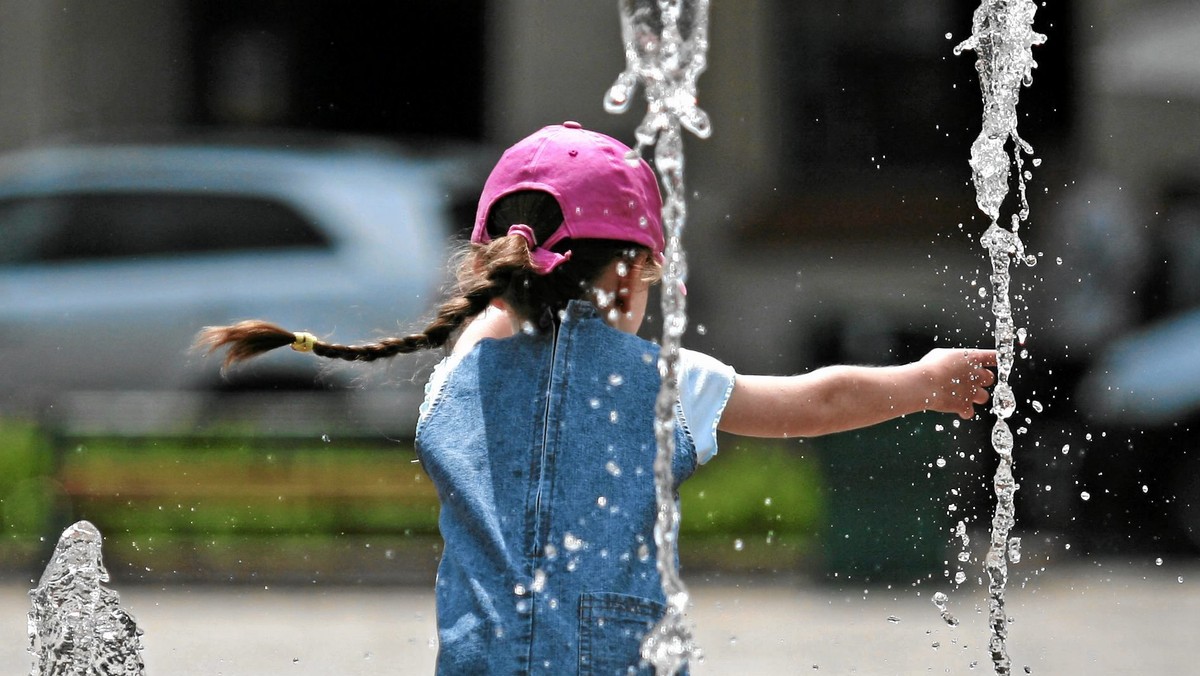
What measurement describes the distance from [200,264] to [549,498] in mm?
5797

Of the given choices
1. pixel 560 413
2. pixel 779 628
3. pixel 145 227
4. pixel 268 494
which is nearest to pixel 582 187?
pixel 560 413

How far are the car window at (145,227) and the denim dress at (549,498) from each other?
18.0 feet

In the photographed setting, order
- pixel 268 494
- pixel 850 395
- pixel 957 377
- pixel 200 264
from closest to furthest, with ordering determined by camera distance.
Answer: pixel 850 395, pixel 957 377, pixel 268 494, pixel 200 264

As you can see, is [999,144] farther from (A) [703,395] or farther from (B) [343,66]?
(B) [343,66]

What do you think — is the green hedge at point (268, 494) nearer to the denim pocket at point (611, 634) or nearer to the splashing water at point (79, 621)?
the splashing water at point (79, 621)

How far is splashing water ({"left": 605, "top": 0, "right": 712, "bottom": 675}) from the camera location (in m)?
2.01

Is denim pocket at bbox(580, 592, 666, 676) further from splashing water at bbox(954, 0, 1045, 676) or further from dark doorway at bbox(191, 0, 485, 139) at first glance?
dark doorway at bbox(191, 0, 485, 139)

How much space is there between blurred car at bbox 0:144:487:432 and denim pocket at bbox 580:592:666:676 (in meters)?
5.08

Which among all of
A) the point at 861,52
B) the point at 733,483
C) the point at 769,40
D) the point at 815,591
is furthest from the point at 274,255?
the point at 861,52

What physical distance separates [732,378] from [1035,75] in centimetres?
847

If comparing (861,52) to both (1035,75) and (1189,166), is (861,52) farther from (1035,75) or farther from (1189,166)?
(1189,166)

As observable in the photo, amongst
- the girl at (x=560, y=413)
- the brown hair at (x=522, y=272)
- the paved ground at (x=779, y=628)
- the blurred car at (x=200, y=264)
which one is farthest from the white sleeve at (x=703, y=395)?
the blurred car at (x=200, y=264)

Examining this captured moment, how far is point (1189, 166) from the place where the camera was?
31.0ft

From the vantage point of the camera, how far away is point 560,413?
2033 millimetres
